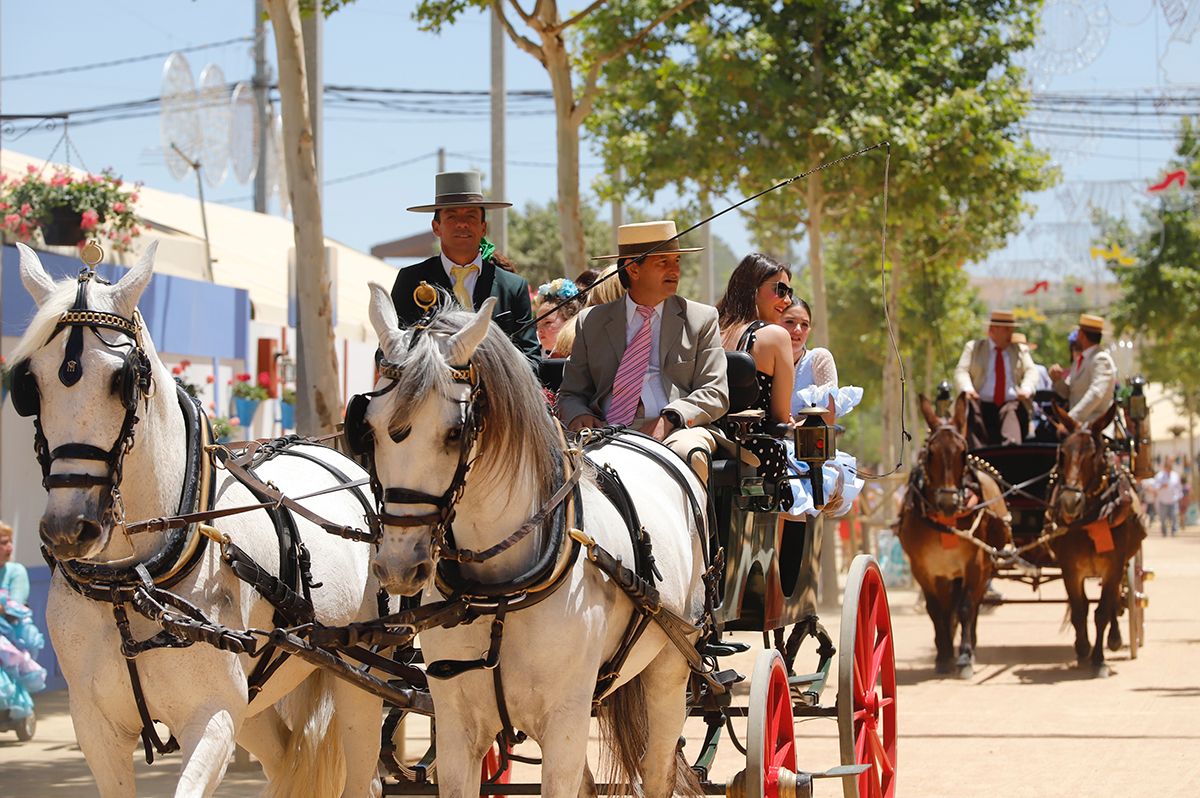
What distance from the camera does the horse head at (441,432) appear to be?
13.6 ft

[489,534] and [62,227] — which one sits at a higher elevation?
[62,227]

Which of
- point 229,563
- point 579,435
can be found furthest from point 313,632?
point 579,435

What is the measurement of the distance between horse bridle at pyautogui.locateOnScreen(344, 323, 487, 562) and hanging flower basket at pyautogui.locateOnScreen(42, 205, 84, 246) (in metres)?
10.2

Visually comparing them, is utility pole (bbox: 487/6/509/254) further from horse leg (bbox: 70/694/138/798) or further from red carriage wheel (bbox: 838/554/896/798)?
horse leg (bbox: 70/694/138/798)

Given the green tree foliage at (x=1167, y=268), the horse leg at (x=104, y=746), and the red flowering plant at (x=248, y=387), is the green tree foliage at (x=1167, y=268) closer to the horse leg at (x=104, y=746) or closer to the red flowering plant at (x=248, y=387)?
the red flowering plant at (x=248, y=387)

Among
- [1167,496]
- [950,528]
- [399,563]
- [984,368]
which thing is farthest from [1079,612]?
[1167,496]

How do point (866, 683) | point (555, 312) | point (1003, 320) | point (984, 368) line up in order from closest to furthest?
1. point (866, 683)
2. point (555, 312)
3. point (1003, 320)
4. point (984, 368)

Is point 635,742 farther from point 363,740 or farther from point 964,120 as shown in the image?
point 964,120

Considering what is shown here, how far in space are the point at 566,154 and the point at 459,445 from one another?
9382 millimetres

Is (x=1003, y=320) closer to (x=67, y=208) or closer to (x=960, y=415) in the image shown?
(x=960, y=415)

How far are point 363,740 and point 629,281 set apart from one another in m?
2.06

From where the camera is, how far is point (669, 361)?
599 cm

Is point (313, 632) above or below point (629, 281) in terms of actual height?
below

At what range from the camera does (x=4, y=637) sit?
10.3 m
